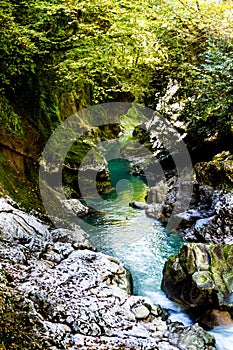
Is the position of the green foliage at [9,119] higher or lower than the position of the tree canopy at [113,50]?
lower

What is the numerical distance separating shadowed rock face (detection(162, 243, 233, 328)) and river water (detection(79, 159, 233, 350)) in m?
0.17

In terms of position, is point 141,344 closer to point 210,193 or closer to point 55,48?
point 210,193

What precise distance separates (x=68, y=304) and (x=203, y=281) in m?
2.17

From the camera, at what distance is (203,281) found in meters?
5.08

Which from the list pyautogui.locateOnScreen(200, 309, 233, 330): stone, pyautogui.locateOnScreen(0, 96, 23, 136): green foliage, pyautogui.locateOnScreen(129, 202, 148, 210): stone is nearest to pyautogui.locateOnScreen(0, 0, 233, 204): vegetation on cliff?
pyautogui.locateOnScreen(0, 96, 23, 136): green foliage

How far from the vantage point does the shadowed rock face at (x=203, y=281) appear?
15.8ft

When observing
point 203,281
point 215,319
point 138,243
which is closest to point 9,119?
point 138,243

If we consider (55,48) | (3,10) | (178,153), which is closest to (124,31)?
(55,48)

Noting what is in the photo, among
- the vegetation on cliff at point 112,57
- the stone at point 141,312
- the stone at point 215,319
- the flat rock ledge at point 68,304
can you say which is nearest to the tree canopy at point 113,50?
the vegetation on cliff at point 112,57

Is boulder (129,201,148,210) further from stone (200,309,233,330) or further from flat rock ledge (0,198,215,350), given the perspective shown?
stone (200,309,233,330)

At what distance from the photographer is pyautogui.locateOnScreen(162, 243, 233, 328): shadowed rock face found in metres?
4.83

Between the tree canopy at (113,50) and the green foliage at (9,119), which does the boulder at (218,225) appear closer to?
the tree canopy at (113,50)

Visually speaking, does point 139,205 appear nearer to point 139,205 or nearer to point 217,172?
point 139,205

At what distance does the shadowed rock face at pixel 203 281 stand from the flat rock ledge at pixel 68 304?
20.2 inches
